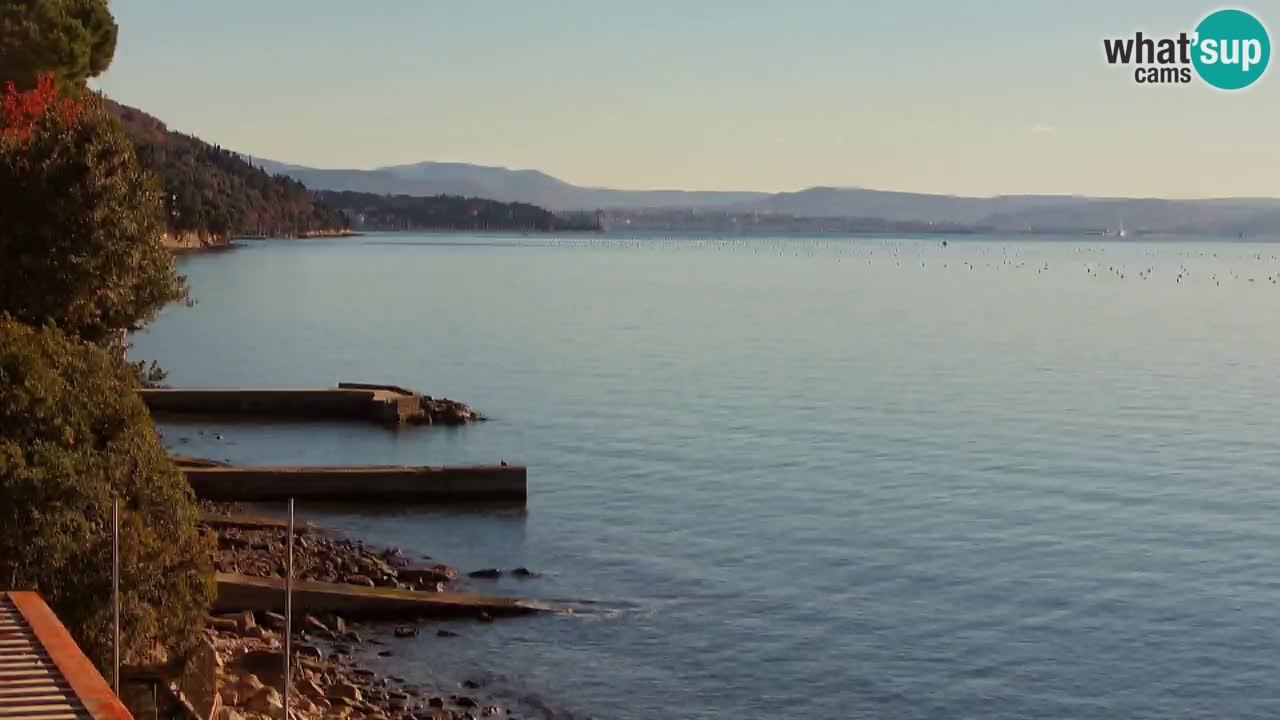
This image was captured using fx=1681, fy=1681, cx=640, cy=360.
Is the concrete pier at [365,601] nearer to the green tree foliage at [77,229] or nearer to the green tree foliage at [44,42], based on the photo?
the green tree foliage at [77,229]

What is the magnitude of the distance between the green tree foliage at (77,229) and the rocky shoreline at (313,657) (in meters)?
6.06

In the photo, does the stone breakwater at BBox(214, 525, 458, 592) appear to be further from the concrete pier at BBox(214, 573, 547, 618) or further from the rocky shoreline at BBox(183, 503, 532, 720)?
the concrete pier at BBox(214, 573, 547, 618)

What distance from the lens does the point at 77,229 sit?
1203 inches

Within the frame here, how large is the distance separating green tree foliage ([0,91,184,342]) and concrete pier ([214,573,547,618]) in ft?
18.3

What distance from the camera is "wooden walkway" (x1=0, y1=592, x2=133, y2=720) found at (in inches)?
529

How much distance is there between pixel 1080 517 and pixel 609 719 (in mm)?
20022

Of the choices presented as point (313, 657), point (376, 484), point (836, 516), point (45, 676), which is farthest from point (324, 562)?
point (45, 676)

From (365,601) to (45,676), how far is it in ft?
58.3

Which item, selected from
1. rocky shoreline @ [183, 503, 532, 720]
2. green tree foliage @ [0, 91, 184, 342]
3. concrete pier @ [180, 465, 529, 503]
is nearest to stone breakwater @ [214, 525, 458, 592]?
rocky shoreline @ [183, 503, 532, 720]

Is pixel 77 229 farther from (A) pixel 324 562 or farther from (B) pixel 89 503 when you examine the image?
(B) pixel 89 503

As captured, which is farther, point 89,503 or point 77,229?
point 77,229

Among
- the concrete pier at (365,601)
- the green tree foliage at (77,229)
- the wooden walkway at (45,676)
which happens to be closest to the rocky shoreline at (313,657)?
the concrete pier at (365,601)

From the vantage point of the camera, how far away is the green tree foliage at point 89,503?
21.7 metres

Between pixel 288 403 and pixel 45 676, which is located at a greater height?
pixel 45 676
